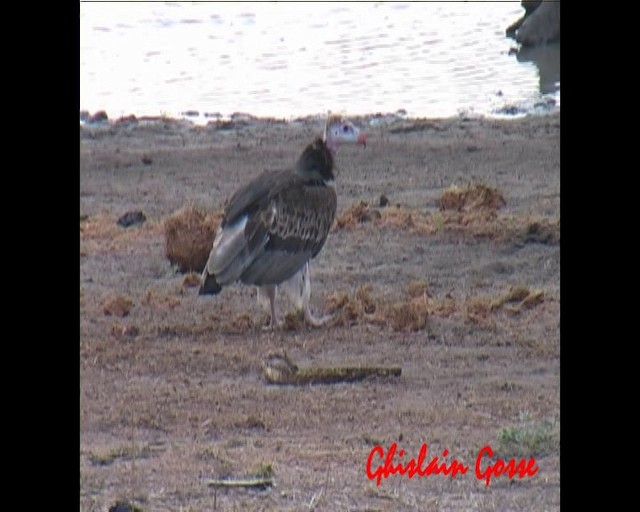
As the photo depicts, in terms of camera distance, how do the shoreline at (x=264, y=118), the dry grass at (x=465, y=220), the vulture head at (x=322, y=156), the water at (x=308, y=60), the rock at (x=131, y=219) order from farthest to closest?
the water at (x=308, y=60)
the shoreline at (x=264, y=118)
the rock at (x=131, y=219)
the dry grass at (x=465, y=220)
the vulture head at (x=322, y=156)

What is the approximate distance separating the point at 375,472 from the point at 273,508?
538 mm

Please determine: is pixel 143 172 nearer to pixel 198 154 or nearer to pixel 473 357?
pixel 198 154

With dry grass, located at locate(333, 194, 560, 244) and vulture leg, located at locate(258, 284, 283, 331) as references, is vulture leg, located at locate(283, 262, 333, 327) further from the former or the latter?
dry grass, located at locate(333, 194, 560, 244)

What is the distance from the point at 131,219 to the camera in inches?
481

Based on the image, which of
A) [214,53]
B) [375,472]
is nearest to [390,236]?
[375,472]

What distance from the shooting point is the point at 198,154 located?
14984 millimetres

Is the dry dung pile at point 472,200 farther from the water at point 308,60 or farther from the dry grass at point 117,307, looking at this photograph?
the water at point 308,60

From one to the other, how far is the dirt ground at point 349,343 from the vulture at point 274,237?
0.23 metres

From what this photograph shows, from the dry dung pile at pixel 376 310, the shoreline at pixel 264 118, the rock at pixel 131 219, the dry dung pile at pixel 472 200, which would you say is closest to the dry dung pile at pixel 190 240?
the dry dung pile at pixel 376 310

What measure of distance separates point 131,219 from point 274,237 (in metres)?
2.88
